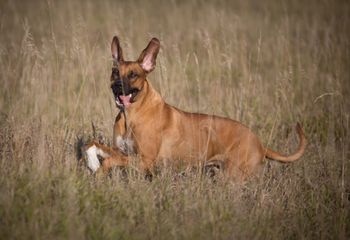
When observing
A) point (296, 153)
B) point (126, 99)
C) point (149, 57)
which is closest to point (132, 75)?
point (126, 99)

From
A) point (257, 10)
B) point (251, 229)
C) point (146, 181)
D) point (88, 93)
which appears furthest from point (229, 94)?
point (257, 10)

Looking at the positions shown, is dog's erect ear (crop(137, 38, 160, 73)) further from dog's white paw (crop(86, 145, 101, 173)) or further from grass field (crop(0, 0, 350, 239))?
dog's white paw (crop(86, 145, 101, 173))

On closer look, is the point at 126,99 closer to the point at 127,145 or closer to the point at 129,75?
the point at 129,75

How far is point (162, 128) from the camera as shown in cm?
739

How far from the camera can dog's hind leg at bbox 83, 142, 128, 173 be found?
6699mm

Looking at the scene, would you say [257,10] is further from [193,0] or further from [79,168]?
[79,168]

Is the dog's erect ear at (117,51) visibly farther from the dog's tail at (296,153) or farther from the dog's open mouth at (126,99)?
the dog's tail at (296,153)

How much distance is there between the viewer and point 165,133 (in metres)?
7.41

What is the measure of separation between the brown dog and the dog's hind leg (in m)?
0.01

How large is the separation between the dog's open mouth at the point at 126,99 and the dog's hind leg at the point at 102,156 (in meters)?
0.63

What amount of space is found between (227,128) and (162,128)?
92cm

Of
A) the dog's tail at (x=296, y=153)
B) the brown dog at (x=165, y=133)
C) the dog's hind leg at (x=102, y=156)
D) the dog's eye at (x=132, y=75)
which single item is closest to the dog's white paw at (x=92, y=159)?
the dog's hind leg at (x=102, y=156)

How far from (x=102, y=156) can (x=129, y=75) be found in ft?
3.54

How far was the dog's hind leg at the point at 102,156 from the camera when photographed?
264 inches
